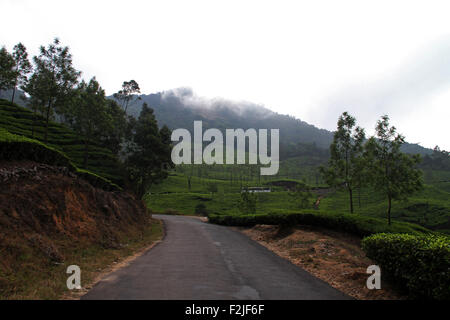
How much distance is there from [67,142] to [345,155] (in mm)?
38188

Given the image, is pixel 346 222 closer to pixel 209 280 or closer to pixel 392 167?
pixel 392 167

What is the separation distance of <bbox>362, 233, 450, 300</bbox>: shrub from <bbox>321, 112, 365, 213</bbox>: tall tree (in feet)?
62.6

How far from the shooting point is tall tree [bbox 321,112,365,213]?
28.5 m

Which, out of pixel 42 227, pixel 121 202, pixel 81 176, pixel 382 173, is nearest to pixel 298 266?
pixel 42 227

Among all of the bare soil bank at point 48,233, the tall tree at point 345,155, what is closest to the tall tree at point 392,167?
the tall tree at point 345,155

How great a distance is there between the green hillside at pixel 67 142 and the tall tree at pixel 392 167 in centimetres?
3065

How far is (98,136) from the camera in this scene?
49.6m

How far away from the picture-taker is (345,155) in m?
29.8

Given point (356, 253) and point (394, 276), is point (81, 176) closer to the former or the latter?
point (356, 253)

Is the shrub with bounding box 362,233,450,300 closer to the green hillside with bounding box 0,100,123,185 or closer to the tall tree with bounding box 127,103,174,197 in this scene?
the green hillside with bounding box 0,100,123,185

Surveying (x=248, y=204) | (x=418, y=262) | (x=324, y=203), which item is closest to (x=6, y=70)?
(x=248, y=204)

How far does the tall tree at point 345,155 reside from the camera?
2847 cm
